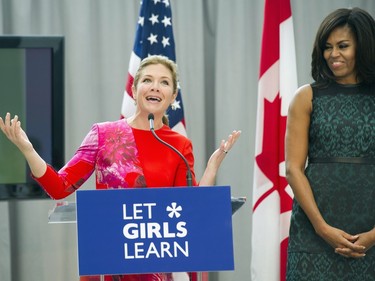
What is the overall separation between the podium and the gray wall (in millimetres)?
2699

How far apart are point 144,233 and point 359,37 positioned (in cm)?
116

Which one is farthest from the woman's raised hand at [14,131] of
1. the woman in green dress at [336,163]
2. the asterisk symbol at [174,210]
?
the woman in green dress at [336,163]

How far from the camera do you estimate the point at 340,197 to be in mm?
2414

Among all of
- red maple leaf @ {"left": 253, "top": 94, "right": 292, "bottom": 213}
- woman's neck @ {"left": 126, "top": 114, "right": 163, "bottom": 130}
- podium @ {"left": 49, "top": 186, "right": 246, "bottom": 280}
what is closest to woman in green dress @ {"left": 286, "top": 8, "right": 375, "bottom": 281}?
woman's neck @ {"left": 126, "top": 114, "right": 163, "bottom": 130}

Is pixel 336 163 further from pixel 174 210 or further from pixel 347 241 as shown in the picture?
pixel 174 210

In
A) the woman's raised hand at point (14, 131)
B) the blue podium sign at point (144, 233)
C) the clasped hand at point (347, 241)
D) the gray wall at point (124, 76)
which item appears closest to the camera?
the blue podium sign at point (144, 233)

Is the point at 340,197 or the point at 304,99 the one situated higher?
the point at 304,99

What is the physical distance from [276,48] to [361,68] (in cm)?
144

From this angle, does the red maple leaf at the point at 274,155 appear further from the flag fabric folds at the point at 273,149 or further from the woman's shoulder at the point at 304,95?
the woman's shoulder at the point at 304,95

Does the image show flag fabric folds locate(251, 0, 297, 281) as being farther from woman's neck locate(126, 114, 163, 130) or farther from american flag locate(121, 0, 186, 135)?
woman's neck locate(126, 114, 163, 130)

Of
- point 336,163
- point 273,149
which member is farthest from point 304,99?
point 273,149

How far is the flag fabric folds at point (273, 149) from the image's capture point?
12.4ft

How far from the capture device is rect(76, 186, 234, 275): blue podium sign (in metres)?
1.82

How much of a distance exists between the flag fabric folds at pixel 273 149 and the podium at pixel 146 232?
1948 mm
